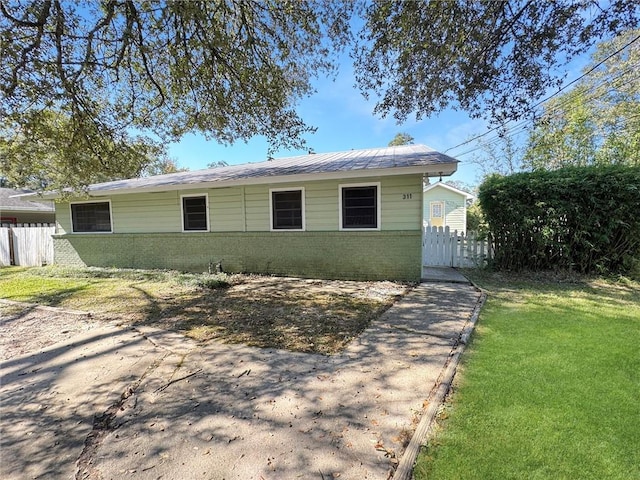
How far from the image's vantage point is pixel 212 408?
2.54 meters

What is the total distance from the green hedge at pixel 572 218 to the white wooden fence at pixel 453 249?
2.58ft

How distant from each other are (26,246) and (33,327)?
415 inches

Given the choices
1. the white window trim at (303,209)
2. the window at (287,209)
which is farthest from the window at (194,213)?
the window at (287,209)

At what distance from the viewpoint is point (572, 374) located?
293 cm

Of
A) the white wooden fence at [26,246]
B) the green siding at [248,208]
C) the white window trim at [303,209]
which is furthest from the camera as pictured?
the white wooden fence at [26,246]

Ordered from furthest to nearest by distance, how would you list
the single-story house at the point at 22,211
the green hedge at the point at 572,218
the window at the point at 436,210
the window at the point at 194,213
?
the window at the point at 436,210 < the single-story house at the point at 22,211 < the window at the point at 194,213 < the green hedge at the point at 572,218

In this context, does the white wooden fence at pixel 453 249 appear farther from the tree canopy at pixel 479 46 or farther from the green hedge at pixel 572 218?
the tree canopy at pixel 479 46

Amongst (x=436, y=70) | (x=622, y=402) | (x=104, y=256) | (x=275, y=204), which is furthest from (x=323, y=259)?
(x=104, y=256)

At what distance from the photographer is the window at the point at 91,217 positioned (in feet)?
36.0

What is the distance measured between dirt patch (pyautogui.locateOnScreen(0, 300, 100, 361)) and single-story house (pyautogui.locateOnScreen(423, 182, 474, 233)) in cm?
1961

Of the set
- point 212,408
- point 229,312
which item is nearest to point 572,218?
point 229,312

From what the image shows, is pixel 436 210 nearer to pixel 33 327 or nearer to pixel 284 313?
pixel 284 313

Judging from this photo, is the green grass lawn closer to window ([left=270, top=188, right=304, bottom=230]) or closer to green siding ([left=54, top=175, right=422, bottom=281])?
green siding ([left=54, top=175, right=422, bottom=281])

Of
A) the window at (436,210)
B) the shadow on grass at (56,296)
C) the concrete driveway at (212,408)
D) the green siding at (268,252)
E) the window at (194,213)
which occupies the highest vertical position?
the window at (436,210)
